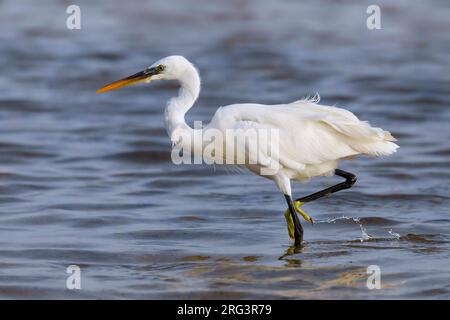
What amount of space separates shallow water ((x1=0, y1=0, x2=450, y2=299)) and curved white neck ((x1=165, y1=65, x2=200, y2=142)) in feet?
3.93

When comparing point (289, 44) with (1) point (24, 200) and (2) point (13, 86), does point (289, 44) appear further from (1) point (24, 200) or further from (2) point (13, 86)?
(1) point (24, 200)

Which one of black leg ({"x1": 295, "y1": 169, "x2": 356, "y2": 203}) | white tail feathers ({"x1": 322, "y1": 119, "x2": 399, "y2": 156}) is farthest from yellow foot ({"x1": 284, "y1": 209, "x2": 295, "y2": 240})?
white tail feathers ({"x1": 322, "y1": 119, "x2": 399, "y2": 156})

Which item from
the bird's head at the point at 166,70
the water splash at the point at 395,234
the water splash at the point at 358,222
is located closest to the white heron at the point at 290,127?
the bird's head at the point at 166,70

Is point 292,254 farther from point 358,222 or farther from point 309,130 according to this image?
point 358,222

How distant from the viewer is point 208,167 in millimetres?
12719

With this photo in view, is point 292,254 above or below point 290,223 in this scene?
below

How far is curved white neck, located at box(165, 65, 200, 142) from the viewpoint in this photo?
855 cm

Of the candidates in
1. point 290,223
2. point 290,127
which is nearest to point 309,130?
point 290,127

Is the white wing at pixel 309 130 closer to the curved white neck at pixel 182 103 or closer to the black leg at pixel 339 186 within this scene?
the curved white neck at pixel 182 103

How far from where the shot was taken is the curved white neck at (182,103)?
8547 millimetres

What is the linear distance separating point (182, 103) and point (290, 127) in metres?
1.06
